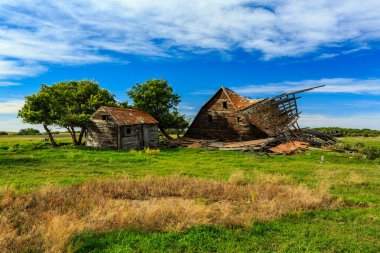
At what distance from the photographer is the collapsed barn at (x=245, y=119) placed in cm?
3519

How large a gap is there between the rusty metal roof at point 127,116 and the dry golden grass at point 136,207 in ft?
62.1

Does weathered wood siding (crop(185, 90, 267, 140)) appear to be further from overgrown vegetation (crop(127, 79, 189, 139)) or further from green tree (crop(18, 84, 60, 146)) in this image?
green tree (crop(18, 84, 60, 146))

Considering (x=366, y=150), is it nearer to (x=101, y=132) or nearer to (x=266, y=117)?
(x=266, y=117)

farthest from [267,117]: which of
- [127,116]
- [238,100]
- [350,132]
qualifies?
[350,132]

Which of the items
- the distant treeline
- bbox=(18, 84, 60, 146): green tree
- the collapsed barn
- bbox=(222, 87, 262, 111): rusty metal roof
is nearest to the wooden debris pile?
the collapsed barn

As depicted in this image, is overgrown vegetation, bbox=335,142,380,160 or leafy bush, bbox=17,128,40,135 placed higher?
leafy bush, bbox=17,128,40,135

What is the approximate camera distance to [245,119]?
117 feet

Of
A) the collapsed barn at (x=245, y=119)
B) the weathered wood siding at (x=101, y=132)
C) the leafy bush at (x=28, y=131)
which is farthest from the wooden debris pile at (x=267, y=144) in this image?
the leafy bush at (x=28, y=131)

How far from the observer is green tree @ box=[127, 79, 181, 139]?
39875mm

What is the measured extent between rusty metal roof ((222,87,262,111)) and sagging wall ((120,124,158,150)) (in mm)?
10315

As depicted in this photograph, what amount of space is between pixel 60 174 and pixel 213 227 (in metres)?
11.5

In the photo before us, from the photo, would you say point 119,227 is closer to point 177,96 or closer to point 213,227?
point 213,227

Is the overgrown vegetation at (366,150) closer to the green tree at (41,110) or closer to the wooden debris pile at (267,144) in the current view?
the wooden debris pile at (267,144)

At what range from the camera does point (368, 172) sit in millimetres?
17906
